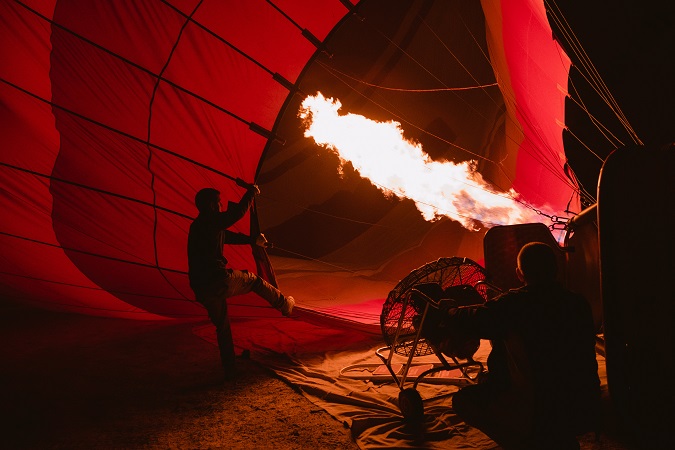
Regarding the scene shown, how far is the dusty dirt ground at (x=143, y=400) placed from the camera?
211 centimetres

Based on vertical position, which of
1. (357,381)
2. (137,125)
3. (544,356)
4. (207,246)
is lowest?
(357,381)

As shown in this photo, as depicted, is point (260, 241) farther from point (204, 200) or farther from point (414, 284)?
point (414, 284)

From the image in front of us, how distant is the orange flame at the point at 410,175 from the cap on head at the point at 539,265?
391cm

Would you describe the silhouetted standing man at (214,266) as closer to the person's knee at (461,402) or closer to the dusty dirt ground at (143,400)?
the dusty dirt ground at (143,400)

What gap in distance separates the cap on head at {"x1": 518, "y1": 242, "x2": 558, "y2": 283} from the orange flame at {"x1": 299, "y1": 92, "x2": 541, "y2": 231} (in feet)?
12.8

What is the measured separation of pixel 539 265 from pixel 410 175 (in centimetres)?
420

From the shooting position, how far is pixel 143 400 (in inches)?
101

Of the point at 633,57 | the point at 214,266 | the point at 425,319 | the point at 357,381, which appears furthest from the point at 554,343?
the point at 633,57

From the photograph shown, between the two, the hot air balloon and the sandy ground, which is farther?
the hot air balloon

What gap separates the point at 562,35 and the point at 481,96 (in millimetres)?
2466

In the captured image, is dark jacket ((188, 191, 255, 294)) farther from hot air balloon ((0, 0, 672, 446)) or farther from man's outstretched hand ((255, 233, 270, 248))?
hot air balloon ((0, 0, 672, 446))

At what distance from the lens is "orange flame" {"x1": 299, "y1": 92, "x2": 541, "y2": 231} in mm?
5336

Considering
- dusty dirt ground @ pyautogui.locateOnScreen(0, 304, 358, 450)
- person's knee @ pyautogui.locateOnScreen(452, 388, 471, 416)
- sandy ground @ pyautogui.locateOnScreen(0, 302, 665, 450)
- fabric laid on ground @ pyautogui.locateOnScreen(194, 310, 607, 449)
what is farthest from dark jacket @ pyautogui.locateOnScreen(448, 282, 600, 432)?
dusty dirt ground @ pyautogui.locateOnScreen(0, 304, 358, 450)

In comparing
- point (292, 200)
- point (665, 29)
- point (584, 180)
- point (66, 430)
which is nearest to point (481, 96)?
point (584, 180)
